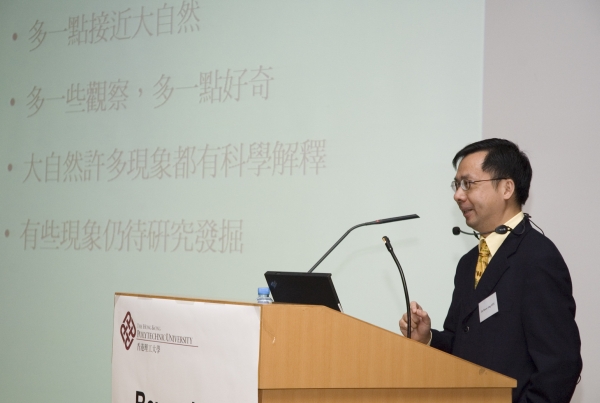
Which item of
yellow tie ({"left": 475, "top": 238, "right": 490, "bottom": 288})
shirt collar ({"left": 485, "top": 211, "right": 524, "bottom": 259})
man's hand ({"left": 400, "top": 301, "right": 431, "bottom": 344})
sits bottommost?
man's hand ({"left": 400, "top": 301, "right": 431, "bottom": 344})

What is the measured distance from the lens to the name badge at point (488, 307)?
204 cm

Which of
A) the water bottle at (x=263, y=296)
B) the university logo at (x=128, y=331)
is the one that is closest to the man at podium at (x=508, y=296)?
the water bottle at (x=263, y=296)

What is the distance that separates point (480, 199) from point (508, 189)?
108 mm

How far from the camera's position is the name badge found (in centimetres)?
204

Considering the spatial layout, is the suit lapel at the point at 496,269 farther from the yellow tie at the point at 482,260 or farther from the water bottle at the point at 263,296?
the water bottle at the point at 263,296

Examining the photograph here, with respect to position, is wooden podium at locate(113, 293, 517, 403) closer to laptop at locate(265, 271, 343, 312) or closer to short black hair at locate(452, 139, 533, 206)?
laptop at locate(265, 271, 343, 312)

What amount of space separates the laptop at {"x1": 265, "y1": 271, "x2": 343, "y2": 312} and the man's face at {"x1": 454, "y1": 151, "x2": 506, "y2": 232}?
72 cm

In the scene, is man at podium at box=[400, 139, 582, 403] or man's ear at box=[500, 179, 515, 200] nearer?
man at podium at box=[400, 139, 582, 403]

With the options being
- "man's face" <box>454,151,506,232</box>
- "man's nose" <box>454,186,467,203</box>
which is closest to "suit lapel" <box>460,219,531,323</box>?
"man's face" <box>454,151,506,232</box>

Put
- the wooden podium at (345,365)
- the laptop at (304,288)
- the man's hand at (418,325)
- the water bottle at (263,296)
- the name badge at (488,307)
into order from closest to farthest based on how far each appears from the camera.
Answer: the wooden podium at (345,365), the water bottle at (263,296), the laptop at (304,288), the name badge at (488,307), the man's hand at (418,325)

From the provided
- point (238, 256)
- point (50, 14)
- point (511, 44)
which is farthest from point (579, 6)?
point (50, 14)

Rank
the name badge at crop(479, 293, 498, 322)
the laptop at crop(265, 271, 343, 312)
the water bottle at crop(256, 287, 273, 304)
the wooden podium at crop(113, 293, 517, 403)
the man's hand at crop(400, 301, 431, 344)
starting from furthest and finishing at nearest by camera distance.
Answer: the man's hand at crop(400, 301, 431, 344) → the name badge at crop(479, 293, 498, 322) → the laptop at crop(265, 271, 343, 312) → the water bottle at crop(256, 287, 273, 304) → the wooden podium at crop(113, 293, 517, 403)

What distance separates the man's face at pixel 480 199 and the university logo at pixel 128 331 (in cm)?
123

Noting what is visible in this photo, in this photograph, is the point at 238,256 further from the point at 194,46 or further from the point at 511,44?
the point at 511,44
